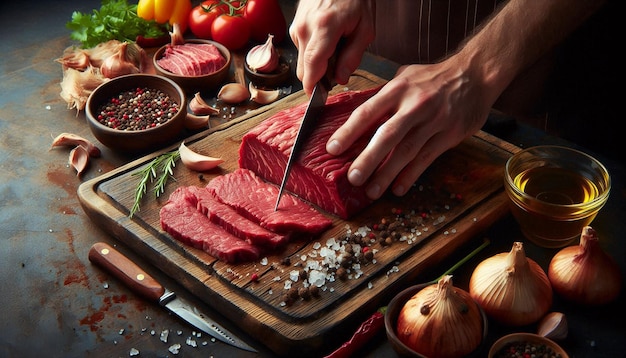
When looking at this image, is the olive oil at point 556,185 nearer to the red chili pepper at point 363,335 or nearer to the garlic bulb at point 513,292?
the garlic bulb at point 513,292

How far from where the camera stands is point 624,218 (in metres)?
2.84

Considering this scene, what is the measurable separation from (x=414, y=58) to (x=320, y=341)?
2.01 m

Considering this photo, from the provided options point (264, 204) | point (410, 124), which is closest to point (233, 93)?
point (264, 204)

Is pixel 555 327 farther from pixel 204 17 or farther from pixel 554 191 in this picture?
pixel 204 17

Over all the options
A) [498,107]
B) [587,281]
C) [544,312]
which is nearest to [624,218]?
[587,281]

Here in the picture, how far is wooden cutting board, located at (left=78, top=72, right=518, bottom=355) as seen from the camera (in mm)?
2377

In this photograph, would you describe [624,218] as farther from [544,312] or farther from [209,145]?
[209,145]

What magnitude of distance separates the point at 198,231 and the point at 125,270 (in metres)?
0.31

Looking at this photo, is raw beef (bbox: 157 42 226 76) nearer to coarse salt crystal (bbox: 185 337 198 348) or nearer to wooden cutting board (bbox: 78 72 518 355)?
wooden cutting board (bbox: 78 72 518 355)

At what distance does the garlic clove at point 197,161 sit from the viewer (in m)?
3.04

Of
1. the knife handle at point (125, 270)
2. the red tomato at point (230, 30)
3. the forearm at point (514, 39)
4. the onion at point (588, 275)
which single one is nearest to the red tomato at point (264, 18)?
the red tomato at point (230, 30)

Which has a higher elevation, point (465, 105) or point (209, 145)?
point (465, 105)

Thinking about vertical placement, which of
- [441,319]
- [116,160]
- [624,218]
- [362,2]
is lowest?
[116,160]

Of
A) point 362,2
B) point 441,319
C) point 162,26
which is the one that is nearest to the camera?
point 441,319
